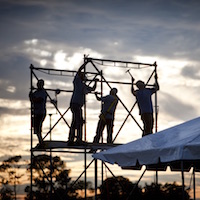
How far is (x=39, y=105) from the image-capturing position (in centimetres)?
1844

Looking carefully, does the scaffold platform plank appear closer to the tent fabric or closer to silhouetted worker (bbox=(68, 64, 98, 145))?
silhouetted worker (bbox=(68, 64, 98, 145))

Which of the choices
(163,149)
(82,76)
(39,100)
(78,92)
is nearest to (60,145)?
(39,100)

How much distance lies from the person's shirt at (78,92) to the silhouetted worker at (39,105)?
109 cm

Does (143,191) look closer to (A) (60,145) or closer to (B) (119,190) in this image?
(B) (119,190)

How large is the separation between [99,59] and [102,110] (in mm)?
1934

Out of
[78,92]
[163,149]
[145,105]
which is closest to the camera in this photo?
[163,149]

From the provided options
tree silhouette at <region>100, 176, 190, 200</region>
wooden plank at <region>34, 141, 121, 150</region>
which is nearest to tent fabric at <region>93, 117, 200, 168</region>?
wooden plank at <region>34, 141, 121, 150</region>

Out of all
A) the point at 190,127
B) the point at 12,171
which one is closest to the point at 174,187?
the point at 12,171

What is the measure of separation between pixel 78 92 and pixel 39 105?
150 centimetres

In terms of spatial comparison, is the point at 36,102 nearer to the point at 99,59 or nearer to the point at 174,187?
the point at 99,59

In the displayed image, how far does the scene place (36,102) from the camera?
1839 cm

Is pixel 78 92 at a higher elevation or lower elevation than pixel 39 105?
higher

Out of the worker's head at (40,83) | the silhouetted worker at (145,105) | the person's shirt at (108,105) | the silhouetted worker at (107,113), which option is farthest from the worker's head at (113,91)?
the worker's head at (40,83)

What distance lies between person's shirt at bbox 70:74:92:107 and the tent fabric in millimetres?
5877
